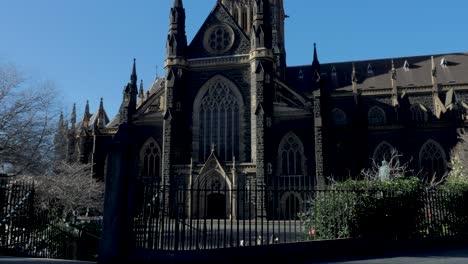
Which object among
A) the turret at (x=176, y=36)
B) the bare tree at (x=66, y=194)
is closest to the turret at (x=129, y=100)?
the turret at (x=176, y=36)

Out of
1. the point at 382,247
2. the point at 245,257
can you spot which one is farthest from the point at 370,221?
the point at 245,257

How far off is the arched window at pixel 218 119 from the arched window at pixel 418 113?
62.0ft

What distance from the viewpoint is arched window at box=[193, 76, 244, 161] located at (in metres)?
29.4

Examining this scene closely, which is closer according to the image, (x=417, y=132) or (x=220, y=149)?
(x=220, y=149)

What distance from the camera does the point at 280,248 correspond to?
32.1ft

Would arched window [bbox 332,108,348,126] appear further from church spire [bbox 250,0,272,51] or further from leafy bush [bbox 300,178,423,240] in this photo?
leafy bush [bbox 300,178,423,240]

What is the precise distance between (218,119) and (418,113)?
2124 cm

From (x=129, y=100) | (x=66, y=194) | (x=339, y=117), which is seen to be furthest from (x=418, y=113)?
(x=66, y=194)

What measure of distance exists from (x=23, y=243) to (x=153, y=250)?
213 inches

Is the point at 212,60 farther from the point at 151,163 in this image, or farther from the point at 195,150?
the point at 151,163

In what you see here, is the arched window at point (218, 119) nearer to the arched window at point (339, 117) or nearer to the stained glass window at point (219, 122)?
the stained glass window at point (219, 122)

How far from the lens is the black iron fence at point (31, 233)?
11352 millimetres

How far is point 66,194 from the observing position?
2278cm

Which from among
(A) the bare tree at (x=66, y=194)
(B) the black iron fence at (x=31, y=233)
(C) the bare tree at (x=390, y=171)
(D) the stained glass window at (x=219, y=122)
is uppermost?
(D) the stained glass window at (x=219, y=122)
